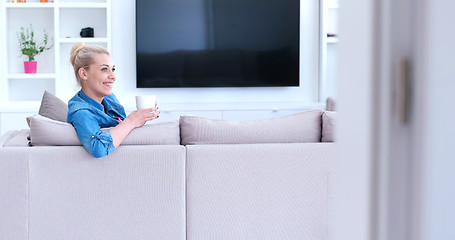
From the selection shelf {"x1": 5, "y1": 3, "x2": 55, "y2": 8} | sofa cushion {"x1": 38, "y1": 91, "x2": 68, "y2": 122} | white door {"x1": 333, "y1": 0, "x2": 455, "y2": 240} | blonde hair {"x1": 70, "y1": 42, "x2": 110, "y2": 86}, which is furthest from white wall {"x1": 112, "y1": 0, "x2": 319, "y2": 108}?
white door {"x1": 333, "y1": 0, "x2": 455, "y2": 240}

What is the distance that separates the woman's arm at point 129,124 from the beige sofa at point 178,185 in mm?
36

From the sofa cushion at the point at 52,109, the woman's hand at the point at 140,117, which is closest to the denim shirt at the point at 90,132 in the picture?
the woman's hand at the point at 140,117

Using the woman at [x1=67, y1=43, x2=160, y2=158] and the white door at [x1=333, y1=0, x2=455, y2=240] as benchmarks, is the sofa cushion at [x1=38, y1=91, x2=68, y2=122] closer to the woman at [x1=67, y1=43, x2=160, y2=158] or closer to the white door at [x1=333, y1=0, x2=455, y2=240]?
the woman at [x1=67, y1=43, x2=160, y2=158]

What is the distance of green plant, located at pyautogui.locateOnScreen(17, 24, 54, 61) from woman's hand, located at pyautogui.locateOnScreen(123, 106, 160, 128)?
11.5 ft

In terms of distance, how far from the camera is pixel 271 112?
202 inches

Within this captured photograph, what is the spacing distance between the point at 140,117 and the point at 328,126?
29.3 inches

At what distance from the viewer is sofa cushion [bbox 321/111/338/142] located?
80.3 inches

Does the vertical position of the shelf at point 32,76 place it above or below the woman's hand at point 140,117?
above

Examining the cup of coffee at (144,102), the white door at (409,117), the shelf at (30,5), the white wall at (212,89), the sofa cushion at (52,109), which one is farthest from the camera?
the white wall at (212,89)

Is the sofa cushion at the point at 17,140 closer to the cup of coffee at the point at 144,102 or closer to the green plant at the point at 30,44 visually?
the cup of coffee at the point at 144,102

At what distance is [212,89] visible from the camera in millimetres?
5578

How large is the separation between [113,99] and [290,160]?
4.57ft

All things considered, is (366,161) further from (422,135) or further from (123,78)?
(123,78)

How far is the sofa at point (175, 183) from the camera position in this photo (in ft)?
6.38
